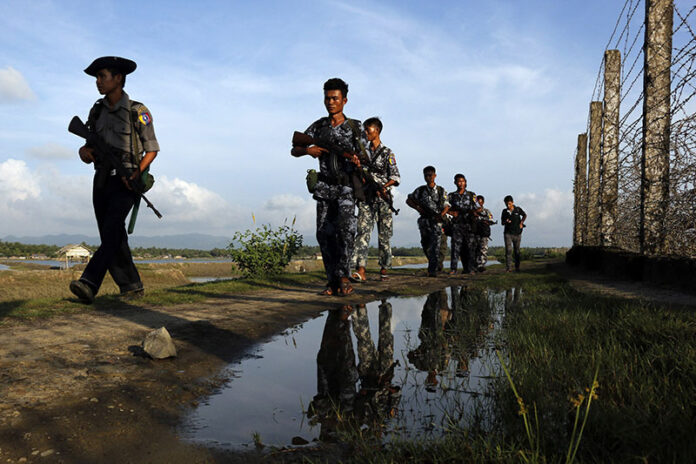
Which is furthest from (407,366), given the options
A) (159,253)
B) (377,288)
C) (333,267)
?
(159,253)

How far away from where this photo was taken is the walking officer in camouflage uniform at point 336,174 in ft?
20.9

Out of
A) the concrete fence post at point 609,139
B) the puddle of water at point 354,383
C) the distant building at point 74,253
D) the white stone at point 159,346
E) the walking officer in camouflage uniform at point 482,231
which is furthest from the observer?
the distant building at point 74,253

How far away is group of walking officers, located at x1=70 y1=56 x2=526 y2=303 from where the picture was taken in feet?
16.6

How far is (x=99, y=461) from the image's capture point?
1687 mm

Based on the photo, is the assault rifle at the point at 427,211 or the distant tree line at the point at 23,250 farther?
the distant tree line at the point at 23,250

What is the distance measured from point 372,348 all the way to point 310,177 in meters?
3.35

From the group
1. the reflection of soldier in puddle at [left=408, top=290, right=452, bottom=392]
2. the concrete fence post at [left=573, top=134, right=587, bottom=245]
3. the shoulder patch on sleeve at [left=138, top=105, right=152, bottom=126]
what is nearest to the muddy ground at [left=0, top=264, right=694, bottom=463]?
the reflection of soldier in puddle at [left=408, top=290, right=452, bottom=392]

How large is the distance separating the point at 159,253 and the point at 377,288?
3272 inches

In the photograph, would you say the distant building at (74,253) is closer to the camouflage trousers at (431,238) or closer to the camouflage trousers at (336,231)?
the camouflage trousers at (431,238)

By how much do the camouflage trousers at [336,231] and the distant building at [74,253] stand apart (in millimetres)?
41663

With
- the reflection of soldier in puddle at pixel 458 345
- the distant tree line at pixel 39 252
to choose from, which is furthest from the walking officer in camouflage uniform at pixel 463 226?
the distant tree line at pixel 39 252

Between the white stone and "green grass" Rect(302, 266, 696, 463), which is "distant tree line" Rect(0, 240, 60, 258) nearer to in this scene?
the white stone

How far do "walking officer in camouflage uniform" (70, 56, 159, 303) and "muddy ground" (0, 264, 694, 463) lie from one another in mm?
735

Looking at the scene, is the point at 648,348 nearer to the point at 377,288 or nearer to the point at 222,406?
the point at 222,406
